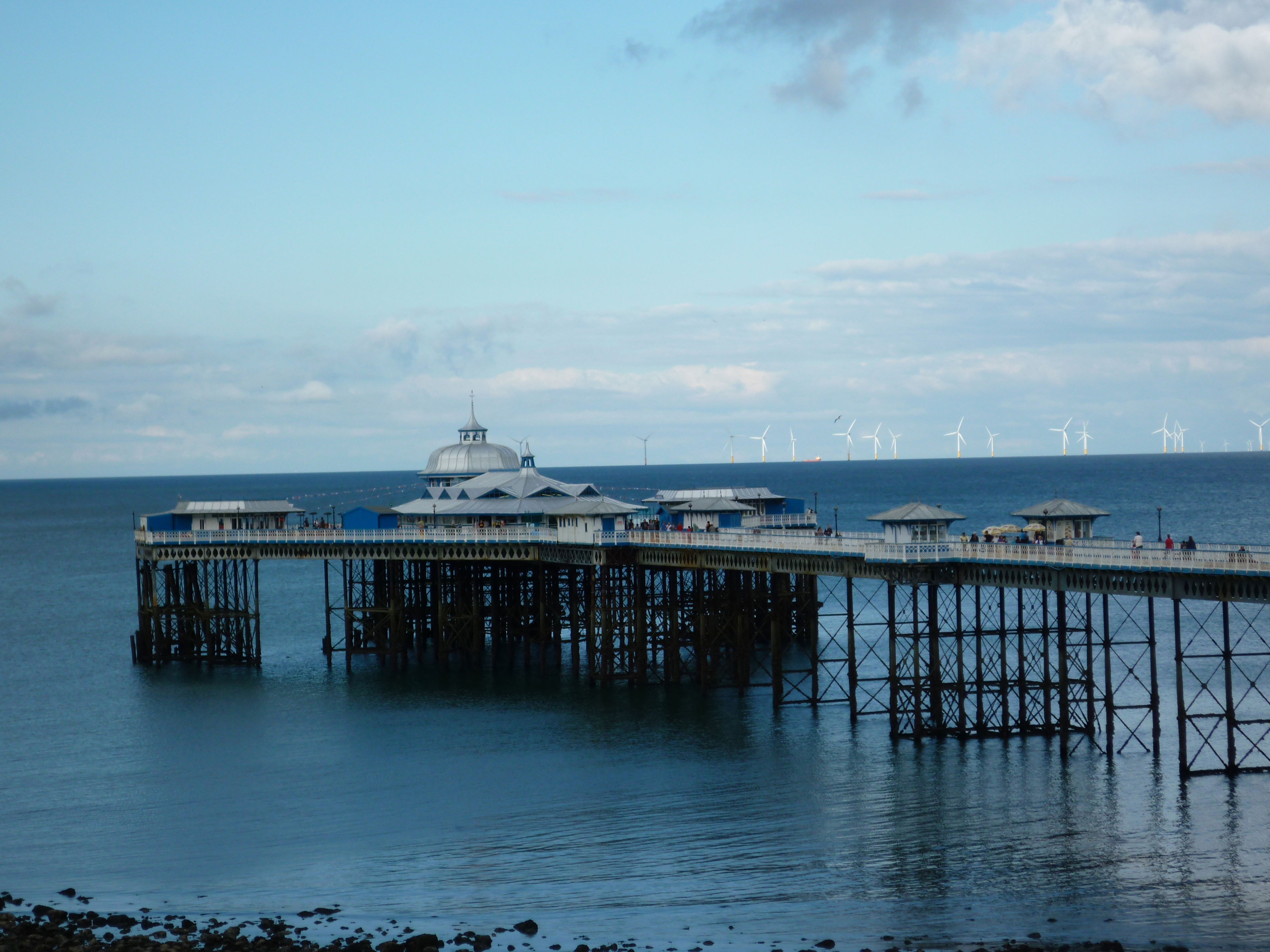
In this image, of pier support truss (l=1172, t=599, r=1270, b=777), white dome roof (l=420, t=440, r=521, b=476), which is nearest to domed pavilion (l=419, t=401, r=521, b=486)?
white dome roof (l=420, t=440, r=521, b=476)

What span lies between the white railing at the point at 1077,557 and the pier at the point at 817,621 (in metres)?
0.08

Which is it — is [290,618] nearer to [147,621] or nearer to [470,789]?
[147,621]

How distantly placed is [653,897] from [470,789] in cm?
1413

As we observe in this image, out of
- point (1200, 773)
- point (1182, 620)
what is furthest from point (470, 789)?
point (1182, 620)

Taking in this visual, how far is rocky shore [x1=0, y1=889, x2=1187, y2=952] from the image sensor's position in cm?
3753

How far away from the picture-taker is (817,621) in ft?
290

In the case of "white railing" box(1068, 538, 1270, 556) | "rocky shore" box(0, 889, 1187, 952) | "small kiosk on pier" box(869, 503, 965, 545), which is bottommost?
"rocky shore" box(0, 889, 1187, 952)

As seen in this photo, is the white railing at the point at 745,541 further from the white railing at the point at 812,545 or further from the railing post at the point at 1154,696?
the railing post at the point at 1154,696

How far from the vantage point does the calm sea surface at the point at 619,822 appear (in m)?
40.8

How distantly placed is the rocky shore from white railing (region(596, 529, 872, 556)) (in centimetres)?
2689

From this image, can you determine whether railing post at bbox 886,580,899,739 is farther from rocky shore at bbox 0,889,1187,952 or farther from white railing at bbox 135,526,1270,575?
rocky shore at bbox 0,889,1187,952

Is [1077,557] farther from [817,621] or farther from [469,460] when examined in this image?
[469,460]

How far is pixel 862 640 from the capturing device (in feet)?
272

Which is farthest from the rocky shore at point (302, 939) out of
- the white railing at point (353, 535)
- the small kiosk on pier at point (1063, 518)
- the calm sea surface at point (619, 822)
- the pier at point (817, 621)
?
the white railing at point (353, 535)
